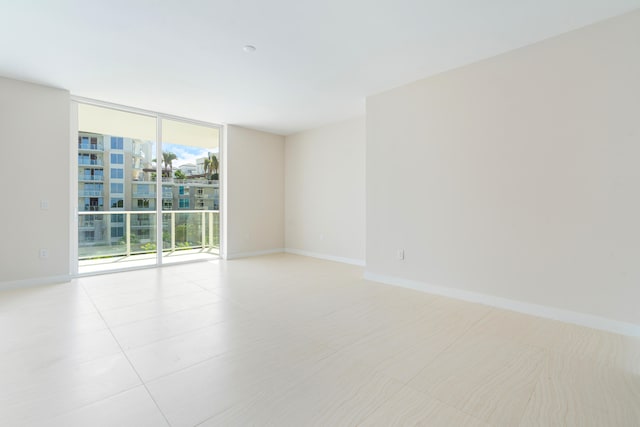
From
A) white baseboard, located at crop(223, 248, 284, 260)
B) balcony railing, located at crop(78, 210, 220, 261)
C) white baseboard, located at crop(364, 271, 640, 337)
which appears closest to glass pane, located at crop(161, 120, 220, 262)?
balcony railing, located at crop(78, 210, 220, 261)

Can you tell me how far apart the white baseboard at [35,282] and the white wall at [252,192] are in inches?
92.0

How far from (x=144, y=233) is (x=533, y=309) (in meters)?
5.48

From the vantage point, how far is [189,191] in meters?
5.27

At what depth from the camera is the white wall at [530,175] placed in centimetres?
229

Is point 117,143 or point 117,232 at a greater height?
point 117,143

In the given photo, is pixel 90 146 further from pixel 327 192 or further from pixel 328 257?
pixel 328 257

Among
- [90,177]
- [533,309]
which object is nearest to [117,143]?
[90,177]

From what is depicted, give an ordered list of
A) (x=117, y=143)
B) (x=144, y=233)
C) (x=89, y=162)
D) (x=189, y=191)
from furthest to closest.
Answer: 1. (x=189, y=191)
2. (x=144, y=233)
3. (x=117, y=143)
4. (x=89, y=162)

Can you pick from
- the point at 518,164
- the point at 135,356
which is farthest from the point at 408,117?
the point at 135,356

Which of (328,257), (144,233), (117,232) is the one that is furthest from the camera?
(328,257)

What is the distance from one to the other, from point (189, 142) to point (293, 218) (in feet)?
8.31

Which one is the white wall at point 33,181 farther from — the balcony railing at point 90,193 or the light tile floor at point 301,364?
the light tile floor at point 301,364

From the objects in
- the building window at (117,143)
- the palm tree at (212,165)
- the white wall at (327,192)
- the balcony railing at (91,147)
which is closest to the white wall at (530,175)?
the white wall at (327,192)

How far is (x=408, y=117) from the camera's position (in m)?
3.54
